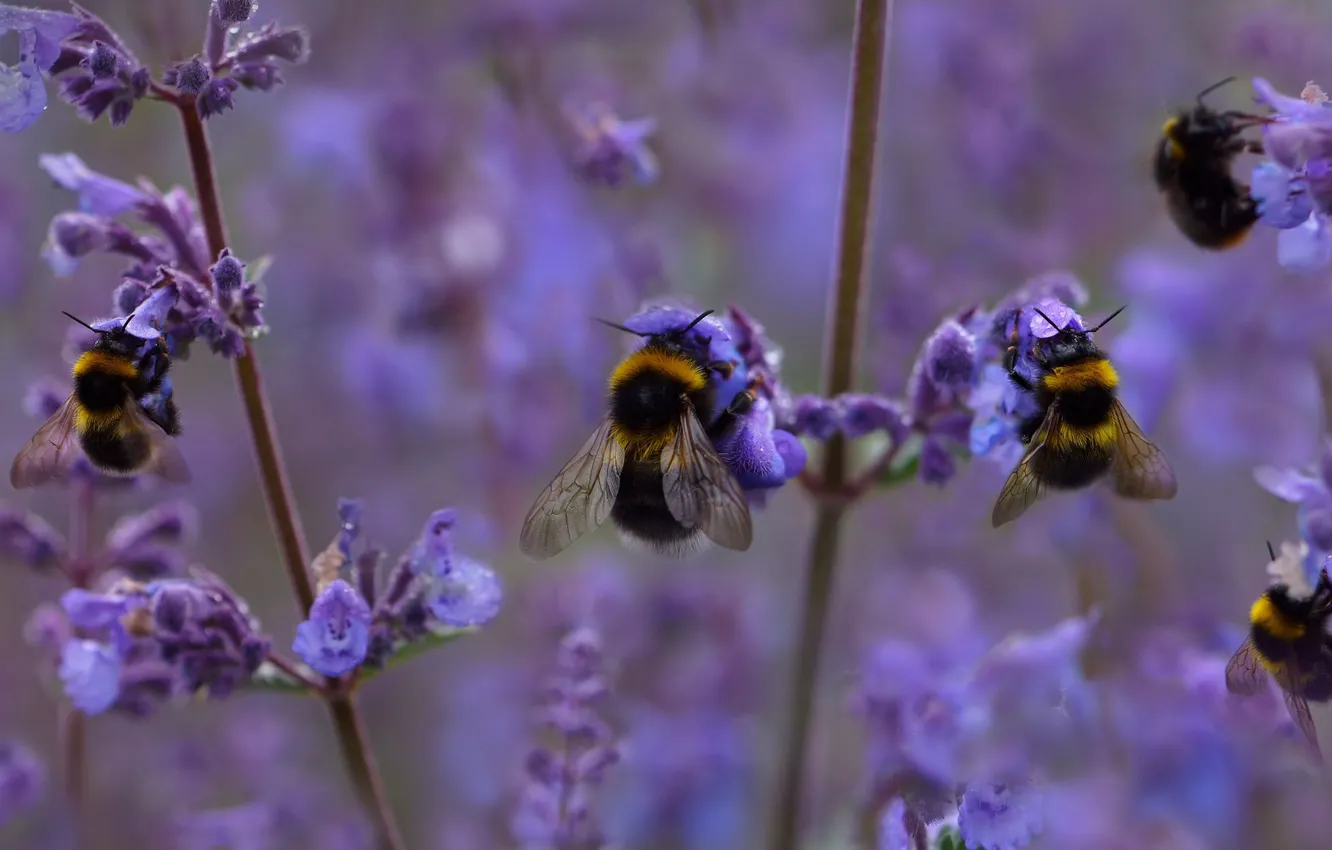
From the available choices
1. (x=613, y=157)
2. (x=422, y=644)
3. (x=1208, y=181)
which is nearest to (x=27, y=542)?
(x=422, y=644)

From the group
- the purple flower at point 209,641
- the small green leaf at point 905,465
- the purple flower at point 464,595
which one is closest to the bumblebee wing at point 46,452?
the purple flower at point 209,641

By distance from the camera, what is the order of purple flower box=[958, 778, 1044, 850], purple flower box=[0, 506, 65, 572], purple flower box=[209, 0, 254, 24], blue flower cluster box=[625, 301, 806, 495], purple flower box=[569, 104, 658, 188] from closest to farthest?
purple flower box=[209, 0, 254, 24]
purple flower box=[958, 778, 1044, 850]
blue flower cluster box=[625, 301, 806, 495]
purple flower box=[0, 506, 65, 572]
purple flower box=[569, 104, 658, 188]

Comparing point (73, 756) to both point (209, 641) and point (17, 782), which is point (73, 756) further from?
point (209, 641)

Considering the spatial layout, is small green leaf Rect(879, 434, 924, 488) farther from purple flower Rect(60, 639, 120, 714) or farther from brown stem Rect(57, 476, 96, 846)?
brown stem Rect(57, 476, 96, 846)

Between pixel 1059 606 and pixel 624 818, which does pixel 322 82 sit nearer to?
pixel 624 818

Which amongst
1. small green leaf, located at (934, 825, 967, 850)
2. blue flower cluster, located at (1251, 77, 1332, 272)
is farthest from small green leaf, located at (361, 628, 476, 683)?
blue flower cluster, located at (1251, 77, 1332, 272)

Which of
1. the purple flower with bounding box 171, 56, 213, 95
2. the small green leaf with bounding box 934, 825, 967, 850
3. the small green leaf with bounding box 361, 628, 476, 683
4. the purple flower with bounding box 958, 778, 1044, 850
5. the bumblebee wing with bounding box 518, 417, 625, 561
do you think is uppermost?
the purple flower with bounding box 171, 56, 213, 95
